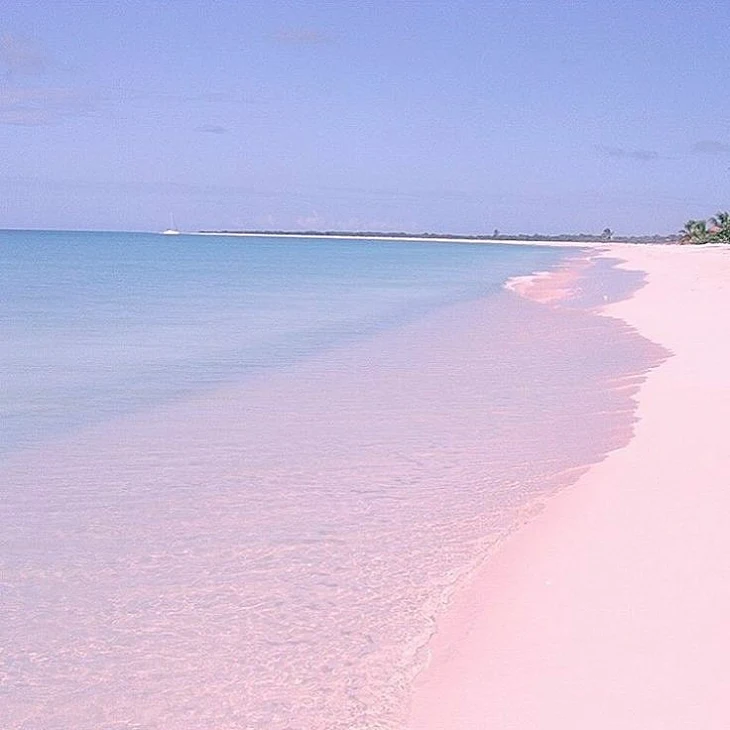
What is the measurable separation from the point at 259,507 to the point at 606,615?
9.28ft

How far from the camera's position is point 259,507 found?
6.69 meters

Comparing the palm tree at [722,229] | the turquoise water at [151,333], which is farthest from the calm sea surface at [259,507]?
the palm tree at [722,229]

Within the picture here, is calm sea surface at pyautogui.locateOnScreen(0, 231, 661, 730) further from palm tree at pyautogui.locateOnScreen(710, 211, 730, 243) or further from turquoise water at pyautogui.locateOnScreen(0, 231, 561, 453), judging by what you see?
palm tree at pyautogui.locateOnScreen(710, 211, 730, 243)

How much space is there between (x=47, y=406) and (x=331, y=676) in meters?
7.24

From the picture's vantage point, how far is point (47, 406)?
10523 mm

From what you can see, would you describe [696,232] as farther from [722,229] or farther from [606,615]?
[606,615]

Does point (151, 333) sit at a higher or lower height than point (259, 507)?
lower

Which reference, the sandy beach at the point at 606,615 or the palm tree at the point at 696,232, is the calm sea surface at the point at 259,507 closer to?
the sandy beach at the point at 606,615

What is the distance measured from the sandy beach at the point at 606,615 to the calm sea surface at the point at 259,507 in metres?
0.24

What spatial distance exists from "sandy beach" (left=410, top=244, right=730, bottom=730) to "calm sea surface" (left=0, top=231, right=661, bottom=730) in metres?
0.24

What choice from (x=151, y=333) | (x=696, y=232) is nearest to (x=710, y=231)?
(x=696, y=232)

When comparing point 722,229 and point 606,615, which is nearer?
point 606,615

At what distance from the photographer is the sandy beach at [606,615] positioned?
3828 millimetres

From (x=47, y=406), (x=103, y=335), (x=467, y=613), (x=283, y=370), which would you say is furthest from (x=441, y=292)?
(x=467, y=613)
